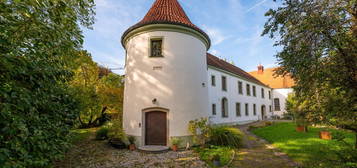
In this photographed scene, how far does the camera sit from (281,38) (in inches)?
199

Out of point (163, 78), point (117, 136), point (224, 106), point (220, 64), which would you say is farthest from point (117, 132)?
point (220, 64)

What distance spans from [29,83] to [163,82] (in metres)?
6.37

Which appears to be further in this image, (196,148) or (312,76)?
(196,148)

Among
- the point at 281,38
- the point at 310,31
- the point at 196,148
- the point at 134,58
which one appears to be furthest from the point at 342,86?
the point at 134,58

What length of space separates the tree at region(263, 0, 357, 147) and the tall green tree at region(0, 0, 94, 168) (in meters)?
5.52

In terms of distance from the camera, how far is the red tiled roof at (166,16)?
880cm

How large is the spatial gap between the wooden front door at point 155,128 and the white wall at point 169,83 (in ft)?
1.19

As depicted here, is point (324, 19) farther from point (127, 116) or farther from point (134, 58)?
point (127, 116)

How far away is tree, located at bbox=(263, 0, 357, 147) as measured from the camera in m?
3.87

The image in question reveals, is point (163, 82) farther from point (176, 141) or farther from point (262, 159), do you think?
point (262, 159)

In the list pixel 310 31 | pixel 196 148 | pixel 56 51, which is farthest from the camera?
pixel 196 148

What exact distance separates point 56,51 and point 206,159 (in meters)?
6.30

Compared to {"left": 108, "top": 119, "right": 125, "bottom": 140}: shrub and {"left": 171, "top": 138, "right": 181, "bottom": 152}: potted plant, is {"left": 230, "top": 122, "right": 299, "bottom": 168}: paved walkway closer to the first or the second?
{"left": 171, "top": 138, "right": 181, "bottom": 152}: potted plant

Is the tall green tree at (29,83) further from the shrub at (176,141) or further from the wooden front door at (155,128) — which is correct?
the shrub at (176,141)
